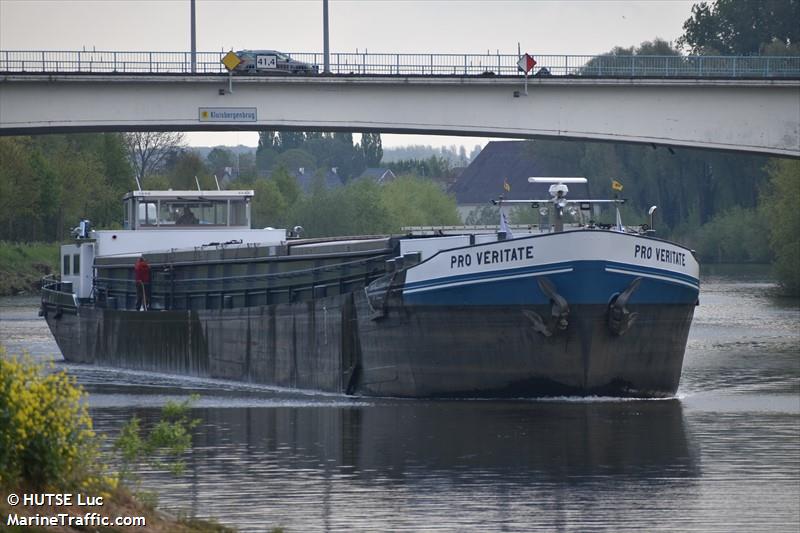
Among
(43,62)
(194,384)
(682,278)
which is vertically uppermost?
(43,62)

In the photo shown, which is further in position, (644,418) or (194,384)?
(194,384)

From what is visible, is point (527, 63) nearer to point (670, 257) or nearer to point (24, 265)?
point (670, 257)

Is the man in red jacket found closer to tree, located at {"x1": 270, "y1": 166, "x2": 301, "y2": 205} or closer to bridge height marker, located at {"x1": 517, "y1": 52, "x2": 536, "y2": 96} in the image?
bridge height marker, located at {"x1": 517, "y1": 52, "x2": 536, "y2": 96}

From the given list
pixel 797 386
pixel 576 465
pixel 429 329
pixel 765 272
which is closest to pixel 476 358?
pixel 429 329

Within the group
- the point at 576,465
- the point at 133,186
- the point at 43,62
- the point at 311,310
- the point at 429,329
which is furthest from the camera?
the point at 133,186

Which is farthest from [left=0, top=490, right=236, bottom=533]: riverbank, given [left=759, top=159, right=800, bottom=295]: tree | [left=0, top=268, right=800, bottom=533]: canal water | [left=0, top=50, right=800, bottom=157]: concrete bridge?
[left=759, top=159, right=800, bottom=295]: tree

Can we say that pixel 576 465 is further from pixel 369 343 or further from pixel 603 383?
pixel 369 343

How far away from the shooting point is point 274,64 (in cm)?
4209

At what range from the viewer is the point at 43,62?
4078 centimetres

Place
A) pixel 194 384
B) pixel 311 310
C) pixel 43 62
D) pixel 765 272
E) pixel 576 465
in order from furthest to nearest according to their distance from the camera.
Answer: pixel 765 272, pixel 43 62, pixel 194 384, pixel 311 310, pixel 576 465

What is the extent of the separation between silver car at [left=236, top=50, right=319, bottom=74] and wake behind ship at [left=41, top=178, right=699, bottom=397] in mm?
11172

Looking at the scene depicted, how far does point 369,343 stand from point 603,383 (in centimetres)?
424

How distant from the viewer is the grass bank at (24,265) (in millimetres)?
71875

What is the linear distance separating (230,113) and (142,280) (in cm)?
984
